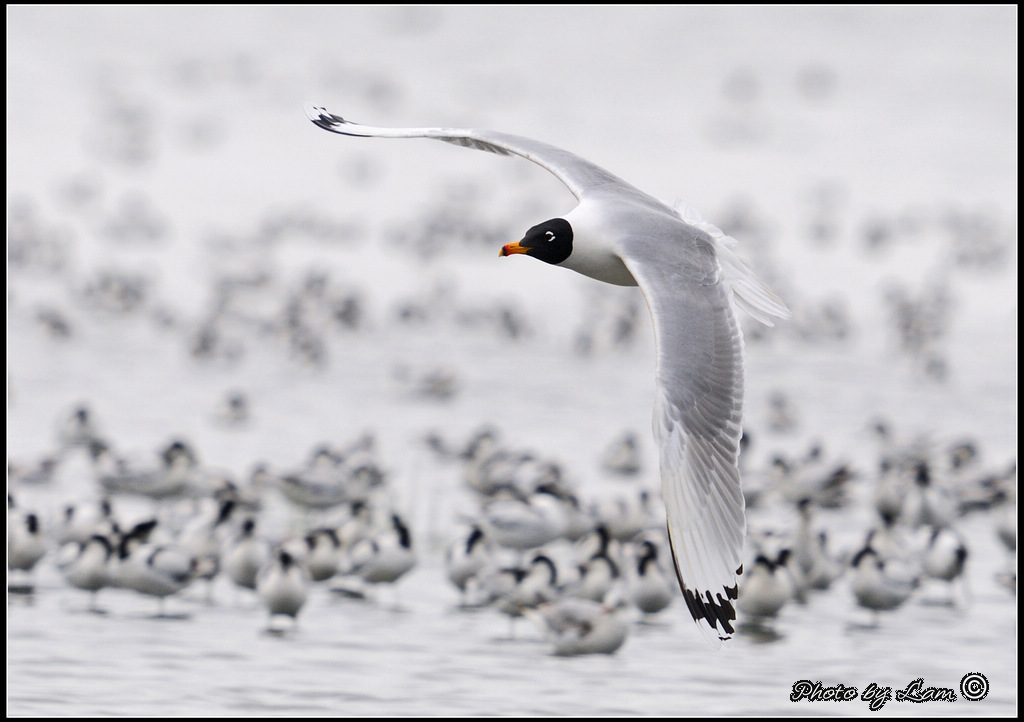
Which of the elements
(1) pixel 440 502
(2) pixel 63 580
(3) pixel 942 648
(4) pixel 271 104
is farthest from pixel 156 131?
(3) pixel 942 648

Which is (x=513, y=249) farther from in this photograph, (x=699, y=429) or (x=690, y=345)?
(x=699, y=429)

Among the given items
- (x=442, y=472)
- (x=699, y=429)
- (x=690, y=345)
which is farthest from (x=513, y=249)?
(x=442, y=472)

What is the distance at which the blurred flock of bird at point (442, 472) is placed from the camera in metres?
12.9

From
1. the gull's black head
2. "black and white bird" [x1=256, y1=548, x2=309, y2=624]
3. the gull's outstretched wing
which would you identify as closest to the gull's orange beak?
the gull's black head

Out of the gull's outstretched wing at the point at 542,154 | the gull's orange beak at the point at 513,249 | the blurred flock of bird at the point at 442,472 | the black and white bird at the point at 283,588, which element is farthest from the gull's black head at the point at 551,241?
the black and white bird at the point at 283,588

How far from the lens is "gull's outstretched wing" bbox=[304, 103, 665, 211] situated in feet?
26.3

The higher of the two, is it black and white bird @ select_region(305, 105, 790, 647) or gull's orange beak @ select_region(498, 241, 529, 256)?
gull's orange beak @ select_region(498, 241, 529, 256)

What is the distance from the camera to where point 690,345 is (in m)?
6.80

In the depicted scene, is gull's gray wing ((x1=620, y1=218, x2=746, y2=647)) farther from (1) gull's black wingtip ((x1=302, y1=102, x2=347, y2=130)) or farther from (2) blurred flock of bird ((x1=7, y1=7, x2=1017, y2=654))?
(2) blurred flock of bird ((x1=7, y1=7, x2=1017, y2=654))

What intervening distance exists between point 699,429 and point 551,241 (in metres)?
1.26

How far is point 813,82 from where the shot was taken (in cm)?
3759

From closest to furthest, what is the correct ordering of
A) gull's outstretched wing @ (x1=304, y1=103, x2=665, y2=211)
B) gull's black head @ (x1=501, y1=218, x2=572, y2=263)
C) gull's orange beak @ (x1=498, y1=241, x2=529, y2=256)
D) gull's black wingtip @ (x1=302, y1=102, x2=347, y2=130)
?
gull's black head @ (x1=501, y1=218, x2=572, y2=263), gull's orange beak @ (x1=498, y1=241, x2=529, y2=256), gull's outstretched wing @ (x1=304, y1=103, x2=665, y2=211), gull's black wingtip @ (x1=302, y1=102, x2=347, y2=130)

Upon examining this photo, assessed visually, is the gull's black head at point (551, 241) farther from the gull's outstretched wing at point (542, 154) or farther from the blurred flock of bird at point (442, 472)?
the blurred flock of bird at point (442, 472)

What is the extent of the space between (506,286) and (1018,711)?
718 inches
